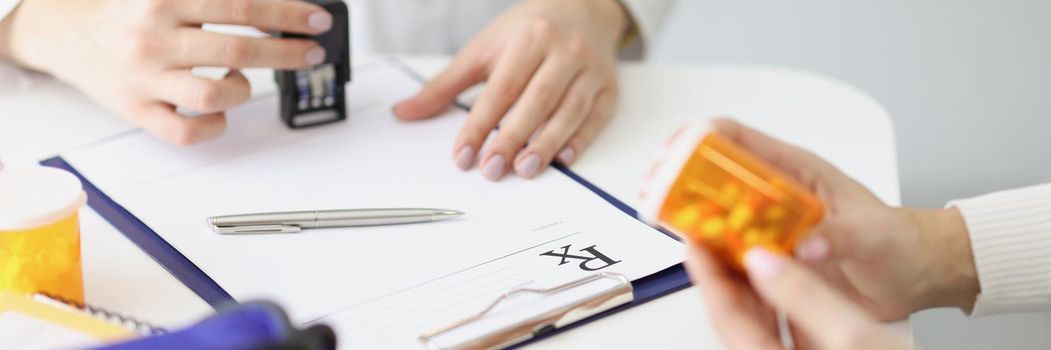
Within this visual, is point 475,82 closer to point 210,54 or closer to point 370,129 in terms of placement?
point 370,129

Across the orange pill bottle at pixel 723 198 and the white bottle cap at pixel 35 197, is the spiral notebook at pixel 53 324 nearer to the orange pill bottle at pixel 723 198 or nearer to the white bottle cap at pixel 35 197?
the white bottle cap at pixel 35 197

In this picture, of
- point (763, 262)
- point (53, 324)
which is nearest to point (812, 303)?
point (763, 262)

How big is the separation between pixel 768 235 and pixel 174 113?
1.76ft

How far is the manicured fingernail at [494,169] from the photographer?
2.60 feet

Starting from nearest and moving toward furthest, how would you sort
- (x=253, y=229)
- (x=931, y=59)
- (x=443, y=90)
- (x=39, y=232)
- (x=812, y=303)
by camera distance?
1. (x=812, y=303)
2. (x=39, y=232)
3. (x=253, y=229)
4. (x=443, y=90)
5. (x=931, y=59)

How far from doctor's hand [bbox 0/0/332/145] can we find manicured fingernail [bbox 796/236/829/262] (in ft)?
1.53

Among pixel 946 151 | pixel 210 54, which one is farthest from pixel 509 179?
pixel 946 151

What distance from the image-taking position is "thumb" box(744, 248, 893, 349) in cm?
45

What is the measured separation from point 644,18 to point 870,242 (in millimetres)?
543

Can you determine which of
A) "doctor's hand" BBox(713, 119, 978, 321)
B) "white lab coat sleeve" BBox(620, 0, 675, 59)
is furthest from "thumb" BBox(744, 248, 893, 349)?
"white lab coat sleeve" BBox(620, 0, 675, 59)

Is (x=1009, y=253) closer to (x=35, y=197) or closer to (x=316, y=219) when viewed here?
(x=316, y=219)

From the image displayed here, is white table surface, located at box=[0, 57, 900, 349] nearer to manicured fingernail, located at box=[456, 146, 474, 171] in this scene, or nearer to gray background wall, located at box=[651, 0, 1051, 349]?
manicured fingernail, located at box=[456, 146, 474, 171]

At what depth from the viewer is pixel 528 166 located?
0.80m

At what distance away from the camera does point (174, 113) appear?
2.70 feet
